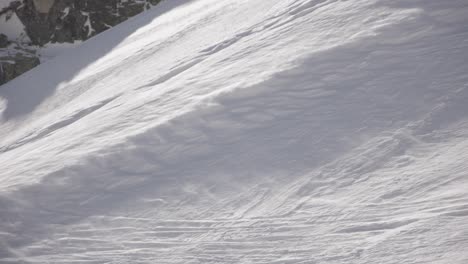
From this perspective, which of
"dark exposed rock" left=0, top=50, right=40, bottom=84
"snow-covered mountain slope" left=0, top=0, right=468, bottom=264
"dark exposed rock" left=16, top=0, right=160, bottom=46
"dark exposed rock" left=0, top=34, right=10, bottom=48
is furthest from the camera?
"dark exposed rock" left=16, top=0, right=160, bottom=46

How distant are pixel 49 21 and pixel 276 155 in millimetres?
9248

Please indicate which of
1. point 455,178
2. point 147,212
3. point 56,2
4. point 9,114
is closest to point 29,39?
point 56,2

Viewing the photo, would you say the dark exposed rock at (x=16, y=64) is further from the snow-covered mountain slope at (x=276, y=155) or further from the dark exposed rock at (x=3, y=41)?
the snow-covered mountain slope at (x=276, y=155)

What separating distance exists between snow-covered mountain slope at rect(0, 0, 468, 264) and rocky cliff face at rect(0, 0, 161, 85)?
7324mm

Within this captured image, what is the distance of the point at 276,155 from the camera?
2.29m

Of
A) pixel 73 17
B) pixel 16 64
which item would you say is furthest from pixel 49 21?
pixel 16 64

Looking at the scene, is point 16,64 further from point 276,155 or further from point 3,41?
point 276,155

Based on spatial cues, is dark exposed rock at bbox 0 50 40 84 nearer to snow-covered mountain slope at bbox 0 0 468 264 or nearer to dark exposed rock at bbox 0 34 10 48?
dark exposed rock at bbox 0 34 10 48

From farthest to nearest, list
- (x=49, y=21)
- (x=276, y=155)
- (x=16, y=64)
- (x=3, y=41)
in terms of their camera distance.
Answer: (x=49, y=21)
(x=3, y=41)
(x=16, y=64)
(x=276, y=155)

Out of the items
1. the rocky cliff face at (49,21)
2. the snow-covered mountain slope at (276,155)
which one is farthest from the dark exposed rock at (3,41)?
the snow-covered mountain slope at (276,155)

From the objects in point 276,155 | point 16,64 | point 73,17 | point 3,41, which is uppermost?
point 73,17

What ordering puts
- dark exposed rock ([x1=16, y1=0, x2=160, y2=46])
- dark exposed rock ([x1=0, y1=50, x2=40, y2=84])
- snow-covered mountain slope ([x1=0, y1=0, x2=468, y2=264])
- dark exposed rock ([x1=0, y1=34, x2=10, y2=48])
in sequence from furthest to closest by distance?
dark exposed rock ([x1=16, y1=0, x2=160, y2=46]) < dark exposed rock ([x1=0, y1=34, x2=10, y2=48]) < dark exposed rock ([x1=0, y1=50, x2=40, y2=84]) < snow-covered mountain slope ([x1=0, y1=0, x2=468, y2=264])

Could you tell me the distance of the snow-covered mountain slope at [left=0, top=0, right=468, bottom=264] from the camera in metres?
1.82

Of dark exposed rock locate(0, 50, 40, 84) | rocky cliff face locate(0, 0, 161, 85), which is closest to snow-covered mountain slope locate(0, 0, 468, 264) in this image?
dark exposed rock locate(0, 50, 40, 84)
